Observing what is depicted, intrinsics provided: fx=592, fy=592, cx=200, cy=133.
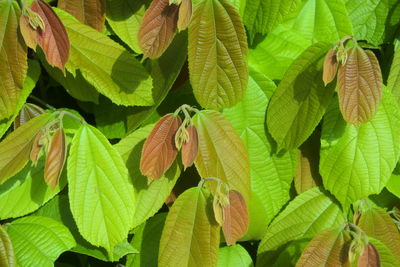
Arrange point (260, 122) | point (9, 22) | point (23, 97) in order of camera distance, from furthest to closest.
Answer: point (260, 122) < point (23, 97) < point (9, 22)

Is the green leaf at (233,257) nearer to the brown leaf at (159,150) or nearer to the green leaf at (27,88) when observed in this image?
the brown leaf at (159,150)

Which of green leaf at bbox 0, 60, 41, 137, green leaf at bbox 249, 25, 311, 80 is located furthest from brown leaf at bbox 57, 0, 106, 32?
green leaf at bbox 249, 25, 311, 80

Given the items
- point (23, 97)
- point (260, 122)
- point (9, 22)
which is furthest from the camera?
point (260, 122)

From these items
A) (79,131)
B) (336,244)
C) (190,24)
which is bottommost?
(336,244)

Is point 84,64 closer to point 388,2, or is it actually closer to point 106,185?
point 106,185

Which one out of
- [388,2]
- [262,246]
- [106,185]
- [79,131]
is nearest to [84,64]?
[79,131]

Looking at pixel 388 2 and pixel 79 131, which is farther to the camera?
pixel 388 2

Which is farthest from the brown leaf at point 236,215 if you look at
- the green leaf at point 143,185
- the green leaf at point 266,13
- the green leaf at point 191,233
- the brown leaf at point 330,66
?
the green leaf at point 266,13

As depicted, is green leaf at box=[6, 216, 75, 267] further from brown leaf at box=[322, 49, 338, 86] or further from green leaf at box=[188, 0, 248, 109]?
brown leaf at box=[322, 49, 338, 86]
